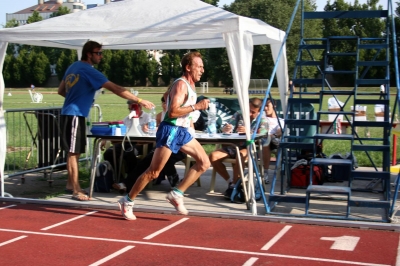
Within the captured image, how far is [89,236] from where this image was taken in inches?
257

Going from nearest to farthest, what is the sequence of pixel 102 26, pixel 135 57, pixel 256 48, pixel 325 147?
pixel 102 26, pixel 325 147, pixel 256 48, pixel 135 57

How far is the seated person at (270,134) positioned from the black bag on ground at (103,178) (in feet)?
7.72

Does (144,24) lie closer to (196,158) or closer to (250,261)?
(196,158)

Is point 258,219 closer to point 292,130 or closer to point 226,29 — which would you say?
point 226,29

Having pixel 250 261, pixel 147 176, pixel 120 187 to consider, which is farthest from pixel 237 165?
pixel 250 261

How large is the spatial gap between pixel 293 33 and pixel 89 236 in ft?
187

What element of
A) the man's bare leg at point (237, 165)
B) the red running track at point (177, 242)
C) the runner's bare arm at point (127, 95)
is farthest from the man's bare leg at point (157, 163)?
the man's bare leg at point (237, 165)

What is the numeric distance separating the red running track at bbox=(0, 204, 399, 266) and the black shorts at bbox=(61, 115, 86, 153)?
1.07m

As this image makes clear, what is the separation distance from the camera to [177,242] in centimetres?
627

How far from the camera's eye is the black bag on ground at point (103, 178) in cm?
915

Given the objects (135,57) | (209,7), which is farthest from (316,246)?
(135,57)

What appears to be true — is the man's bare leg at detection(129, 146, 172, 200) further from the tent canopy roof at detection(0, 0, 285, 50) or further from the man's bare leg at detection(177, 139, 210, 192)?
the tent canopy roof at detection(0, 0, 285, 50)

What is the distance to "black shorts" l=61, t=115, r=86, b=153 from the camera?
829 cm

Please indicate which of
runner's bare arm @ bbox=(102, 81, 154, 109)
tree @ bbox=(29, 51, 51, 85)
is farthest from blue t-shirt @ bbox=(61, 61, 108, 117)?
tree @ bbox=(29, 51, 51, 85)
